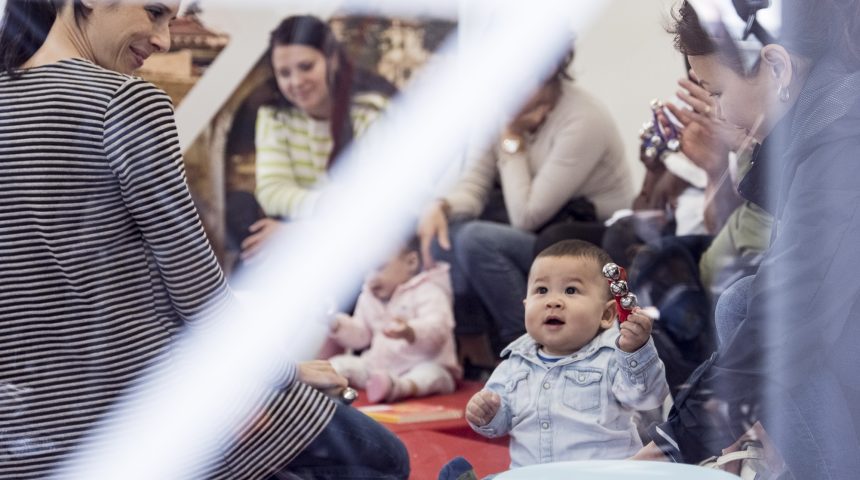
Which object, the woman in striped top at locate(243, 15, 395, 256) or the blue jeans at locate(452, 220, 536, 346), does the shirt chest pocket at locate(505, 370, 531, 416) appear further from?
the woman in striped top at locate(243, 15, 395, 256)

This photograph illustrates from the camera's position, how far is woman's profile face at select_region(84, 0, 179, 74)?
111 centimetres

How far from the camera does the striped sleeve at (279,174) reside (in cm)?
213

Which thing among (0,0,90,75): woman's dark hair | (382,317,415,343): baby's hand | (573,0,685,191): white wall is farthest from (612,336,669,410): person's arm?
(382,317,415,343): baby's hand

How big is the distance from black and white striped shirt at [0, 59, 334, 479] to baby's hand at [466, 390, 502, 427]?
328 millimetres

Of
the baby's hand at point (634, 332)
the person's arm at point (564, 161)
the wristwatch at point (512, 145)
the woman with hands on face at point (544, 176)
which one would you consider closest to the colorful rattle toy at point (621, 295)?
the baby's hand at point (634, 332)

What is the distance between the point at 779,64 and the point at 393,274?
1.15 metres

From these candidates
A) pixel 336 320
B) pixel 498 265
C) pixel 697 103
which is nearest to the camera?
pixel 697 103

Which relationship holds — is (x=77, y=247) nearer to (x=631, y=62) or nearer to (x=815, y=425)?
(x=815, y=425)

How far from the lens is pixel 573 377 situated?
1201 millimetres

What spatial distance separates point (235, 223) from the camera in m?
2.25

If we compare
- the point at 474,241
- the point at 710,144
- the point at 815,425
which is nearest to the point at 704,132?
the point at 710,144

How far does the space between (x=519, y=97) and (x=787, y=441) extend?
854 mm

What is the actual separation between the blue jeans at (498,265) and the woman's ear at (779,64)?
0.48 meters

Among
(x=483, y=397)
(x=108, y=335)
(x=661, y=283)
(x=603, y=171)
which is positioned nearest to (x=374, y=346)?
(x=603, y=171)
